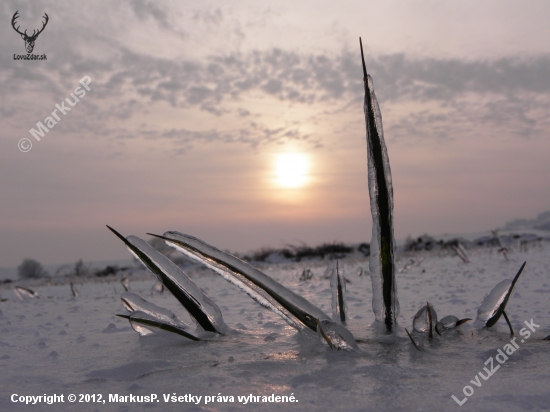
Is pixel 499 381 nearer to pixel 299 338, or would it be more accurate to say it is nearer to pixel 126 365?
pixel 299 338

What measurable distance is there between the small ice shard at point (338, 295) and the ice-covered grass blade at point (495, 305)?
350 mm

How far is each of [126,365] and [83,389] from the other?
13 centimetres

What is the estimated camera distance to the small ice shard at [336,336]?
2.81 feet

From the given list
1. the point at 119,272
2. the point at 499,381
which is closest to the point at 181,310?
the point at 499,381

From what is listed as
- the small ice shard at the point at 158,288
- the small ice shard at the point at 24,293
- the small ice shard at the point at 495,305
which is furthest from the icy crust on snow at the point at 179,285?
the small ice shard at the point at 24,293

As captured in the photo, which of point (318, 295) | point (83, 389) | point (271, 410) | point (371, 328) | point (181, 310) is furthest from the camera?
point (318, 295)

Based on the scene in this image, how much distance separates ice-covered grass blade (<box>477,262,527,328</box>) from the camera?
3.44 feet

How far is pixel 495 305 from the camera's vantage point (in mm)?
1062

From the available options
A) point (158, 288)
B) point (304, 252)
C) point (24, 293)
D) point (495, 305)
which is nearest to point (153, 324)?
point (495, 305)

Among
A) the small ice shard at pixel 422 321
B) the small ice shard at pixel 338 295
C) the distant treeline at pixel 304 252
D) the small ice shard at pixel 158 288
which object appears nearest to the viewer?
the small ice shard at pixel 422 321

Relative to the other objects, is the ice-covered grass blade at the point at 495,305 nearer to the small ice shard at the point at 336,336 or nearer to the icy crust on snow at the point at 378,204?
the icy crust on snow at the point at 378,204

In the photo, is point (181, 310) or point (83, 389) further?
point (181, 310)

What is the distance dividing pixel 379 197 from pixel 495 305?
1.46 ft

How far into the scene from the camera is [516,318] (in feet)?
3.89
